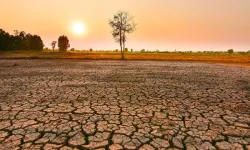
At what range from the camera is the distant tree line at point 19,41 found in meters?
57.8

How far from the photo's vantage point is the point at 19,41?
66.4m

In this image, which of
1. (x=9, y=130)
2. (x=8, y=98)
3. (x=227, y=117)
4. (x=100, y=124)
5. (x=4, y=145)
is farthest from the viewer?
(x=8, y=98)

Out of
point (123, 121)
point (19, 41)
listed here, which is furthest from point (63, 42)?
point (123, 121)

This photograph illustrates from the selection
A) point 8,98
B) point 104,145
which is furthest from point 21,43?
point 104,145

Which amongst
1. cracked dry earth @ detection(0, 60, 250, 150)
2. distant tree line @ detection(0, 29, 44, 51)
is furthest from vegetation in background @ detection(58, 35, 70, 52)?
cracked dry earth @ detection(0, 60, 250, 150)

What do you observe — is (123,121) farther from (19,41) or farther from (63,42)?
(63,42)

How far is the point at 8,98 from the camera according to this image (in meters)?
6.79

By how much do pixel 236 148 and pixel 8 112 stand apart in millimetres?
5298

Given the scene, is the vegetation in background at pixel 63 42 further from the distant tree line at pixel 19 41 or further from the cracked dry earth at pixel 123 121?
the cracked dry earth at pixel 123 121

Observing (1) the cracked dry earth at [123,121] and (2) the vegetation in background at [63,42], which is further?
(2) the vegetation in background at [63,42]

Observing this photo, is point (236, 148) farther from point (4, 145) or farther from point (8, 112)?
point (8, 112)

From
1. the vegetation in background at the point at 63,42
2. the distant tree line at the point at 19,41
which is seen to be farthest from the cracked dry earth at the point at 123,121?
the vegetation in background at the point at 63,42

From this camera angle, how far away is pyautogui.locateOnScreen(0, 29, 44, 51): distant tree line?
5775cm

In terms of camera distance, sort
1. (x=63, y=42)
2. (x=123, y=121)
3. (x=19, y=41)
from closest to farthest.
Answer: (x=123, y=121) < (x=19, y=41) < (x=63, y=42)
